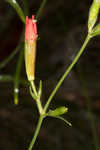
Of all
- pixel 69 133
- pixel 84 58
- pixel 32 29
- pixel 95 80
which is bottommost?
pixel 69 133

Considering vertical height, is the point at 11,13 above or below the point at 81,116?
above

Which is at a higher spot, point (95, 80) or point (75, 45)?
point (75, 45)

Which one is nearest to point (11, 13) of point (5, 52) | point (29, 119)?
point (5, 52)

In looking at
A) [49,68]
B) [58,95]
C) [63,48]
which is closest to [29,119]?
[58,95]

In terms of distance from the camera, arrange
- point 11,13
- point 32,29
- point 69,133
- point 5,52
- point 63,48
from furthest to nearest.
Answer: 1. point 63,48
2. point 5,52
3. point 69,133
4. point 11,13
5. point 32,29

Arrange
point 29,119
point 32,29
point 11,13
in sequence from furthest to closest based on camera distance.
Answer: point 29,119, point 11,13, point 32,29

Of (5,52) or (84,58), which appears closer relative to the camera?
(5,52)

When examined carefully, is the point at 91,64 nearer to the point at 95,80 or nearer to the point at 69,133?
the point at 95,80

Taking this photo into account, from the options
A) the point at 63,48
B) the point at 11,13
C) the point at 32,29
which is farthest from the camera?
the point at 63,48

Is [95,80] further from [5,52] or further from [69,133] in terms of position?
[5,52]
